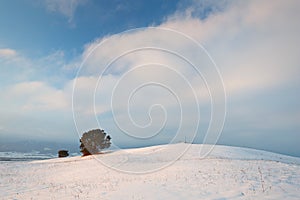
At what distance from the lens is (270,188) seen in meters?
11.6

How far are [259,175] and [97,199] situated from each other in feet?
33.0

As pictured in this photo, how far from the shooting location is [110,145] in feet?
162

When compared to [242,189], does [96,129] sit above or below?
above

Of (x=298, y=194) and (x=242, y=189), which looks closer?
(x=298, y=194)

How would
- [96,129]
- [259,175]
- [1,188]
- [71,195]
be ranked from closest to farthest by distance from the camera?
[71,195], [259,175], [1,188], [96,129]

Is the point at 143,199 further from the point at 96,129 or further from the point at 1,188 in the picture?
the point at 96,129

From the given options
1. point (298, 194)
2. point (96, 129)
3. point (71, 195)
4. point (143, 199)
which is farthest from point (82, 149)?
point (298, 194)

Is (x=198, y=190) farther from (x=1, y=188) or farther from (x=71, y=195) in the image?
(x=1, y=188)

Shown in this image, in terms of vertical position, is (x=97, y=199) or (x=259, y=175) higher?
(x=259, y=175)

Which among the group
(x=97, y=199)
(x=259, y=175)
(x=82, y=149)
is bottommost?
(x=97, y=199)

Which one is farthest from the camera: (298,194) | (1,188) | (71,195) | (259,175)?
(1,188)

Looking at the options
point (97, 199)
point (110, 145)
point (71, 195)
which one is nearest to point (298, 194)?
point (97, 199)

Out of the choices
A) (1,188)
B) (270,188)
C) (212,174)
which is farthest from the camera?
(1,188)

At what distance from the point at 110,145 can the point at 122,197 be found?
1519 inches
